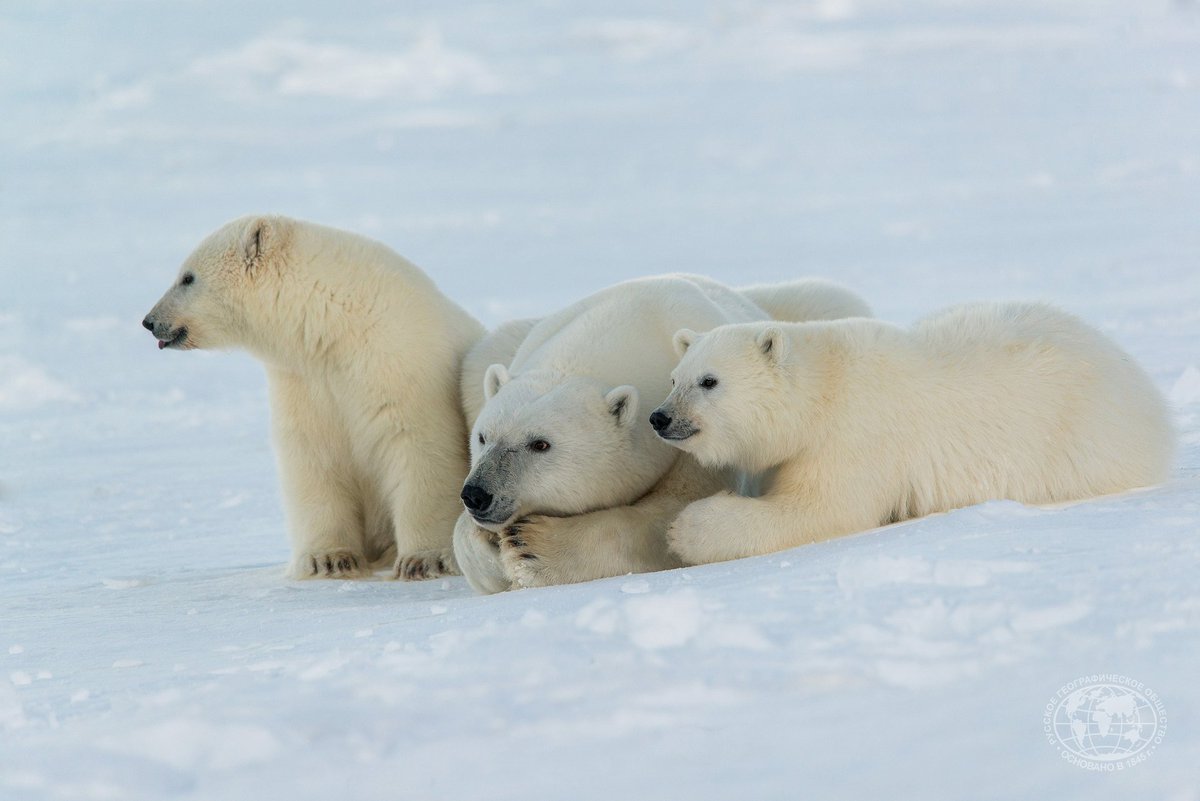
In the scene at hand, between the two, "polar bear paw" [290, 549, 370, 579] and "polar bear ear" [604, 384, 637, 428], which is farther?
"polar bear paw" [290, 549, 370, 579]

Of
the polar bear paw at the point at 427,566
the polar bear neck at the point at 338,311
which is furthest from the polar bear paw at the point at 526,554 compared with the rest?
the polar bear neck at the point at 338,311

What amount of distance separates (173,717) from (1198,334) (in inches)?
369

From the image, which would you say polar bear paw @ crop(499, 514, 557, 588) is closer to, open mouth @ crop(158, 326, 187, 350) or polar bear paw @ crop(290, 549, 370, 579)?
polar bear paw @ crop(290, 549, 370, 579)

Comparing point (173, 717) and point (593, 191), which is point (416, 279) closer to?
point (173, 717)

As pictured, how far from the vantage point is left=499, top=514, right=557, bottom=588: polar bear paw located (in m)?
4.07

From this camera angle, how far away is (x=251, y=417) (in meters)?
10.8

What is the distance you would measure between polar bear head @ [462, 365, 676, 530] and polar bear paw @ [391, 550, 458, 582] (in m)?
0.88

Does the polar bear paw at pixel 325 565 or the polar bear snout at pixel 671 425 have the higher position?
the polar bear snout at pixel 671 425

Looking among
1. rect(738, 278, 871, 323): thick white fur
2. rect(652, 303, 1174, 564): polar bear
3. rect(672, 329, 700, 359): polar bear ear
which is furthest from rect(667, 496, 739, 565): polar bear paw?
rect(738, 278, 871, 323): thick white fur

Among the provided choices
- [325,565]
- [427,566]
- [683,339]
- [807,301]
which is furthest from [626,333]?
[325,565]

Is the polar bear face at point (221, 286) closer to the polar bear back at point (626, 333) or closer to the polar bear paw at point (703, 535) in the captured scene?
the polar bear back at point (626, 333)

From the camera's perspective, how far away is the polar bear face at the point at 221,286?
538 cm

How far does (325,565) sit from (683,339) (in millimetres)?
1833

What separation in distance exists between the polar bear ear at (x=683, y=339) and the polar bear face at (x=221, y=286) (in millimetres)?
1801
